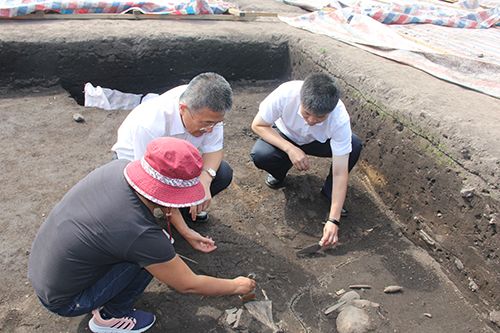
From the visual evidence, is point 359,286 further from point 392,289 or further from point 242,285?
point 242,285

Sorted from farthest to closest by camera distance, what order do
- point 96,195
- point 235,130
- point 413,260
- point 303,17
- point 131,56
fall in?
1. point 303,17
2. point 131,56
3. point 235,130
4. point 413,260
5. point 96,195

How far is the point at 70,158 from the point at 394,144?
8.52ft

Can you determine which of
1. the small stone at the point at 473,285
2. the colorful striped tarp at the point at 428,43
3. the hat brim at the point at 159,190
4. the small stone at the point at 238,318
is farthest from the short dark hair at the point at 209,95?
the colorful striped tarp at the point at 428,43

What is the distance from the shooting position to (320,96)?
270 centimetres

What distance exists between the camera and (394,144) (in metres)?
3.41

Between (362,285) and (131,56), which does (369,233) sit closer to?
(362,285)

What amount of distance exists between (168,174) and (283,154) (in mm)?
1789

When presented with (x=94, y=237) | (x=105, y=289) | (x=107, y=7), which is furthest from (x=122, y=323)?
(x=107, y=7)

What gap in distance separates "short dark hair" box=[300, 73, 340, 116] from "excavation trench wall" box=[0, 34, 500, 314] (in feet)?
2.66

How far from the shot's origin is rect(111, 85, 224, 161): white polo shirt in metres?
2.47

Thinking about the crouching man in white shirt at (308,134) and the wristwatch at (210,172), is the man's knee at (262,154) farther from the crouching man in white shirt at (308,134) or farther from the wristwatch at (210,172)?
the wristwatch at (210,172)

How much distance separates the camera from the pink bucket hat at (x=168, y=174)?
5.44 feet

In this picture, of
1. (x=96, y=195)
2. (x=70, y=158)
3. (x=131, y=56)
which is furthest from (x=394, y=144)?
(x=131, y=56)

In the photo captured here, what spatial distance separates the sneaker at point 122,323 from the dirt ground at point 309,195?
93 millimetres
